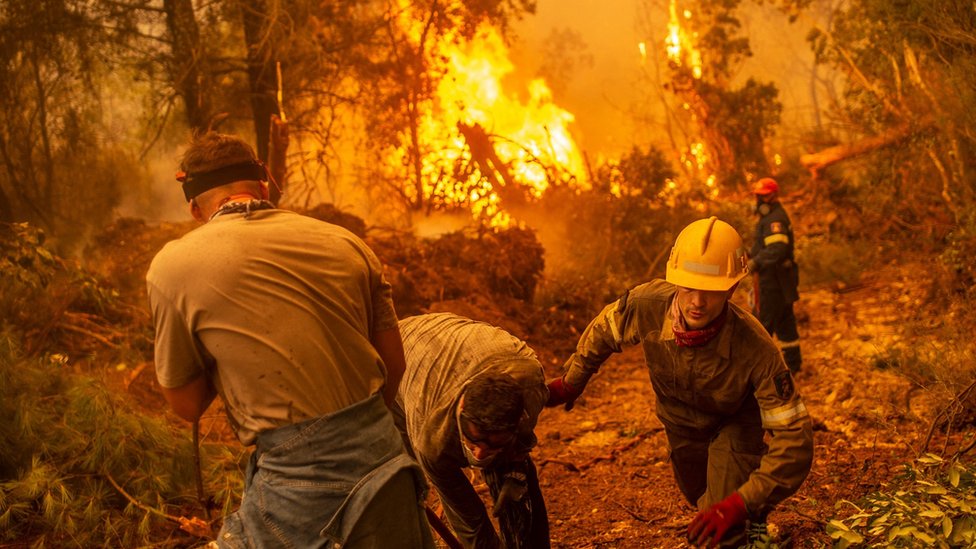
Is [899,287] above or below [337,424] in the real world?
below

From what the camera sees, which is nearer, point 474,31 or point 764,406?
point 764,406

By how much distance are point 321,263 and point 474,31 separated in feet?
33.9

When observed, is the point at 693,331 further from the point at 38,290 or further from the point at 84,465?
the point at 38,290

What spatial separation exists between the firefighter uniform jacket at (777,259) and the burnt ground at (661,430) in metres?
0.91

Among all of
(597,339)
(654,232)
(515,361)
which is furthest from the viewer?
(654,232)

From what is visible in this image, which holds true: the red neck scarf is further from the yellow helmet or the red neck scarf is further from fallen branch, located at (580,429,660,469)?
fallen branch, located at (580,429,660,469)

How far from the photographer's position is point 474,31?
11883 mm

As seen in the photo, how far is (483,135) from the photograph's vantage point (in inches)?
428

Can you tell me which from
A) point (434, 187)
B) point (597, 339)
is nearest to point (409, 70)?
point (434, 187)

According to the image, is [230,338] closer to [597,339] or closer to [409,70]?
[597,339]

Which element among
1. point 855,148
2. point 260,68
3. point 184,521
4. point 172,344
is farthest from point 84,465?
point 855,148

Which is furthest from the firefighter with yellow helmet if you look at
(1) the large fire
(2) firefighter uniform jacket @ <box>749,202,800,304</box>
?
(1) the large fire

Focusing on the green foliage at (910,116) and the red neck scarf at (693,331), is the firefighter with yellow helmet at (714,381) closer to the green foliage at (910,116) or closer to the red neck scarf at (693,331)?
the red neck scarf at (693,331)

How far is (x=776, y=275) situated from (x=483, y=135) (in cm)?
521
